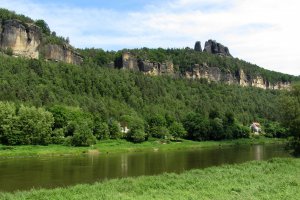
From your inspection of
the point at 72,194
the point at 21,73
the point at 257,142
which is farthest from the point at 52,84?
the point at 72,194

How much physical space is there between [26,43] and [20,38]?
292 cm

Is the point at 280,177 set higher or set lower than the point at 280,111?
lower

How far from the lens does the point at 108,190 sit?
84.1 feet

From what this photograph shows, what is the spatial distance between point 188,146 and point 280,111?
143 ft

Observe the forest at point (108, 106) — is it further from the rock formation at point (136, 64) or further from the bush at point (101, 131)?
the rock formation at point (136, 64)

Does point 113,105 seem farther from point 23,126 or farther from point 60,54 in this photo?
point 23,126

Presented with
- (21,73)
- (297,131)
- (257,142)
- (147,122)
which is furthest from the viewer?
(21,73)

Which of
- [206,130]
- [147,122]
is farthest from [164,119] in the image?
[206,130]

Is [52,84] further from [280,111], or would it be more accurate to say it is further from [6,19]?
[280,111]

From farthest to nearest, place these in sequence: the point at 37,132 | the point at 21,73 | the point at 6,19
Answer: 1. the point at 6,19
2. the point at 21,73
3. the point at 37,132

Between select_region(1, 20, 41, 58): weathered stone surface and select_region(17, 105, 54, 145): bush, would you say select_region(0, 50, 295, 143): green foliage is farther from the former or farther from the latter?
select_region(1, 20, 41, 58): weathered stone surface

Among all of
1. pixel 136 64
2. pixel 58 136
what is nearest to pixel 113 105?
pixel 58 136

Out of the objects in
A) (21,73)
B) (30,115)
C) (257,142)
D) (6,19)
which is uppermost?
(6,19)

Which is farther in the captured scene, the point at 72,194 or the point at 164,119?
the point at 164,119
